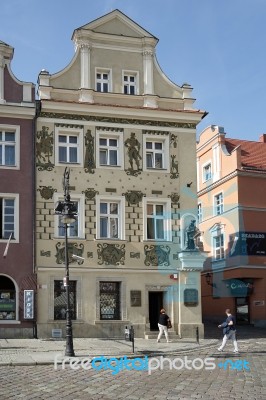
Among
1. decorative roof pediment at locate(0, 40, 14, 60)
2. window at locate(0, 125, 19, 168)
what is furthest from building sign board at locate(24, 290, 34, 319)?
decorative roof pediment at locate(0, 40, 14, 60)

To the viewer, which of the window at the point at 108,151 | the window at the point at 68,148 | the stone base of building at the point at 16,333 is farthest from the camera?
the window at the point at 108,151

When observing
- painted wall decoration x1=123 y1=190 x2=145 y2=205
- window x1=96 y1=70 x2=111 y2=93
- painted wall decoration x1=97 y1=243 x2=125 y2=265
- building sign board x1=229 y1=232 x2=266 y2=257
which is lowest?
painted wall decoration x1=97 y1=243 x2=125 y2=265

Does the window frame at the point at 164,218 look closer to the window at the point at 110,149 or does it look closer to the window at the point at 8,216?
the window at the point at 110,149

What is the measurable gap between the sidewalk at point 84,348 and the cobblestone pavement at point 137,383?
171cm

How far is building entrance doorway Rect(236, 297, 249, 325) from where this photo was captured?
38281 mm

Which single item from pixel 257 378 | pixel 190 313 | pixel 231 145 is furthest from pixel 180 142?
pixel 257 378

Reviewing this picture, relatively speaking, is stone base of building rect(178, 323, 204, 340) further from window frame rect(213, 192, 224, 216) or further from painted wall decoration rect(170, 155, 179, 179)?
window frame rect(213, 192, 224, 216)

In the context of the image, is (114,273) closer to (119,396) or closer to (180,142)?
(180,142)

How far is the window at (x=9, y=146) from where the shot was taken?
28609mm

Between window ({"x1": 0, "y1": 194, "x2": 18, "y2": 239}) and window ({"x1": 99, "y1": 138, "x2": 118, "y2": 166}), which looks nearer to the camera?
window ({"x1": 0, "y1": 194, "x2": 18, "y2": 239})

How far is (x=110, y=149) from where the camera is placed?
2994 centimetres

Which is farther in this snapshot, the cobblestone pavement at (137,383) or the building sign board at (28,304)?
the building sign board at (28,304)

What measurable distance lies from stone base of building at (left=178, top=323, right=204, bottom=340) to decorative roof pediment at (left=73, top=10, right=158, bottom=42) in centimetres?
1405

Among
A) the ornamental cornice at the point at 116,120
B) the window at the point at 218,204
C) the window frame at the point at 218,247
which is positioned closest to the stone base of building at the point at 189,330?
the ornamental cornice at the point at 116,120
